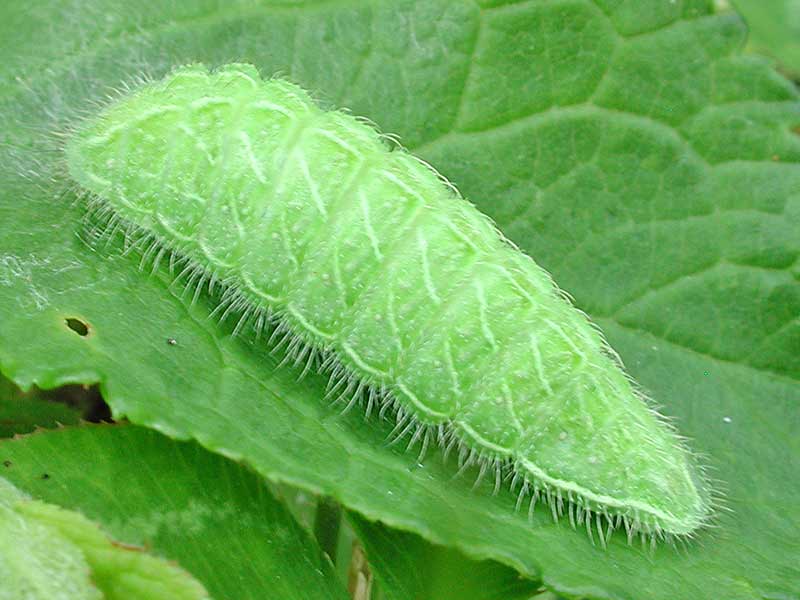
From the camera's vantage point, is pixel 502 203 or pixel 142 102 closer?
pixel 142 102

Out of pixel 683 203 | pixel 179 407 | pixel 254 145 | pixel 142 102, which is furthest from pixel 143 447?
pixel 683 203

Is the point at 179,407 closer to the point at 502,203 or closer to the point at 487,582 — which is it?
the point at 487,582

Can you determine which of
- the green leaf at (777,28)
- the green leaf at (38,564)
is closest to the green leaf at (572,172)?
the green leaf at (38,564)

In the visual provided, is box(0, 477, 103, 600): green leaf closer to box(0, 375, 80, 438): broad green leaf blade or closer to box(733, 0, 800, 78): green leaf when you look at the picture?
A: box(0, 375, 80, 438): broad green leaf blade

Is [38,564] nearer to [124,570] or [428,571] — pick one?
[124,570]

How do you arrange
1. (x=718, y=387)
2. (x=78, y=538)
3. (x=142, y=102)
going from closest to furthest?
(x=78, y=538), (x=142, y=102), (x=718, y=387)
